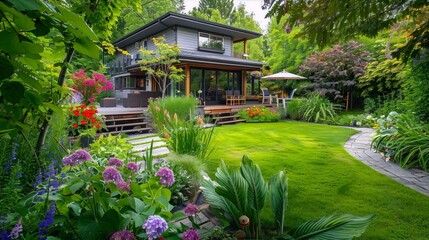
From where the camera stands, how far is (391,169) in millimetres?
4289

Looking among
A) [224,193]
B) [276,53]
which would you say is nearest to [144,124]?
[224,193]

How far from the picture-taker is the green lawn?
244 cm

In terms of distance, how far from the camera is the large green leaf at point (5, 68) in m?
0.64

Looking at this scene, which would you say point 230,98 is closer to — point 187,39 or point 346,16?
point 187,39

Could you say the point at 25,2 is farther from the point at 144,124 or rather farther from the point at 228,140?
the point at 144,124

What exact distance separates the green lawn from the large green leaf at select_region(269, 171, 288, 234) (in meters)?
0.33

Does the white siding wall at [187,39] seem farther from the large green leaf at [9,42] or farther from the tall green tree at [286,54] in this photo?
the large green leaf at [9,42]

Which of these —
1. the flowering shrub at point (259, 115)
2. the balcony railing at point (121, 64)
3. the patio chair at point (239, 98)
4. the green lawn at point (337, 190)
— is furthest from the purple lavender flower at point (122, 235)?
the balcony railing at point (121, 64)

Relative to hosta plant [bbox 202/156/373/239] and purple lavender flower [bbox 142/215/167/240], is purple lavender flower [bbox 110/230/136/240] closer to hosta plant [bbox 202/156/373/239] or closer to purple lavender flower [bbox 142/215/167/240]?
purple lavender flower [bbox 142/215/167/240]

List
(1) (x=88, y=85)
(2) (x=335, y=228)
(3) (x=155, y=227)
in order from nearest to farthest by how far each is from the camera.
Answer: (3) (x=155, y=227)
(2) (x=335, y=228)
(1) (x=88, y=85)

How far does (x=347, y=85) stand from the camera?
13906 millimetres

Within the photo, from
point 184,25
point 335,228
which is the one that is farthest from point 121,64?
point 335,228

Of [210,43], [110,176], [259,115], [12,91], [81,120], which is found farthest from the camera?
[210,43]

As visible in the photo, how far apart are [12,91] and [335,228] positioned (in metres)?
1.96
